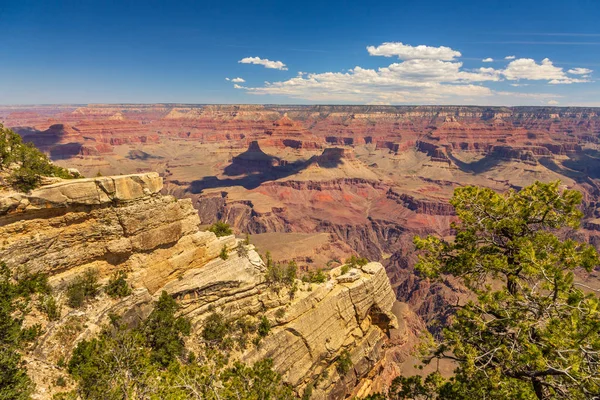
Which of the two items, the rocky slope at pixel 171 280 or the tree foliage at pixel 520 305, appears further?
the rocky slope at pixel 171 280

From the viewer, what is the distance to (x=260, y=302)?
28.0 meters

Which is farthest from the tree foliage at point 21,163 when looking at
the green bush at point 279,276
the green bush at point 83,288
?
the green bush at point 279,276

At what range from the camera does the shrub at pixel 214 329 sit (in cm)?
2448

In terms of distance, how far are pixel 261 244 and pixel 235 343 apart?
73.5 m

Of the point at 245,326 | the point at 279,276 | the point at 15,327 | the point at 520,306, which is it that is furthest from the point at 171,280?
the point at 520,306

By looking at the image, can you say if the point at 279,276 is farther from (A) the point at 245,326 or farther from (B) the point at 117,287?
(B) the point at 117,287

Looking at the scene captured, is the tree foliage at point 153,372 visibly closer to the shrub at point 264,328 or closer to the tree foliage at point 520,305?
the shrub at point 264,328

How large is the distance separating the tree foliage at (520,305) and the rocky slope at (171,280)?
12.1 metres

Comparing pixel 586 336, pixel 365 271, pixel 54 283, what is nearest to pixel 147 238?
pixel 54 283

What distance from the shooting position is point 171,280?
25516mm

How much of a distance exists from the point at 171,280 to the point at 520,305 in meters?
23.7

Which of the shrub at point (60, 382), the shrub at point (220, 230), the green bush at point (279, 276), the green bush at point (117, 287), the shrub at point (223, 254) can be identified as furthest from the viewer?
the shrub at point (220, 230)

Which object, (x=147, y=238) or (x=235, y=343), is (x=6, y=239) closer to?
(x=147, y=238)

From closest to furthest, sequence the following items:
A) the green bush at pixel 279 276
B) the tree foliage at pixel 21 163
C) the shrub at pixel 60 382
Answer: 1. the shrub at pixel 60 382
2. the tree foliage at pixel 21 163
3. the green bush at pixel 279 276
